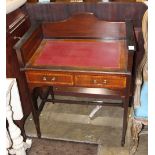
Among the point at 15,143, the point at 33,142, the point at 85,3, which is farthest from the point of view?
the point at 33,142

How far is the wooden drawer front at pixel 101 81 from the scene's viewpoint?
66.6 inches

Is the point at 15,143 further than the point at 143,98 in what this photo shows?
Yes

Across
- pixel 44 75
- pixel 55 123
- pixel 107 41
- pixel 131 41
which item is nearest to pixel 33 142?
pixel 55 123

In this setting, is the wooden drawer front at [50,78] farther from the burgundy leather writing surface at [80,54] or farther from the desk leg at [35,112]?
the desk leg at [35,112]

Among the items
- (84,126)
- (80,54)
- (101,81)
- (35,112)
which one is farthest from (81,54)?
(84,126)

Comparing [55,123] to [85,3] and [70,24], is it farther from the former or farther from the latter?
[85,3]

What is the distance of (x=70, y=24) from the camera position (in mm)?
2041

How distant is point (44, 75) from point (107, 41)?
1.95 feet

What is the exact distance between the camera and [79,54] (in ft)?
6.10

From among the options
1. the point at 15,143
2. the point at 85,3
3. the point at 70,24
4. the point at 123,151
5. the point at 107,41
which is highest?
the point at 85,3

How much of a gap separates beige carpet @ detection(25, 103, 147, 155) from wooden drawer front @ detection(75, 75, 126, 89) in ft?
2.14

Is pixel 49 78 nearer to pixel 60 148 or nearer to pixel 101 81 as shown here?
pixel 101 81
